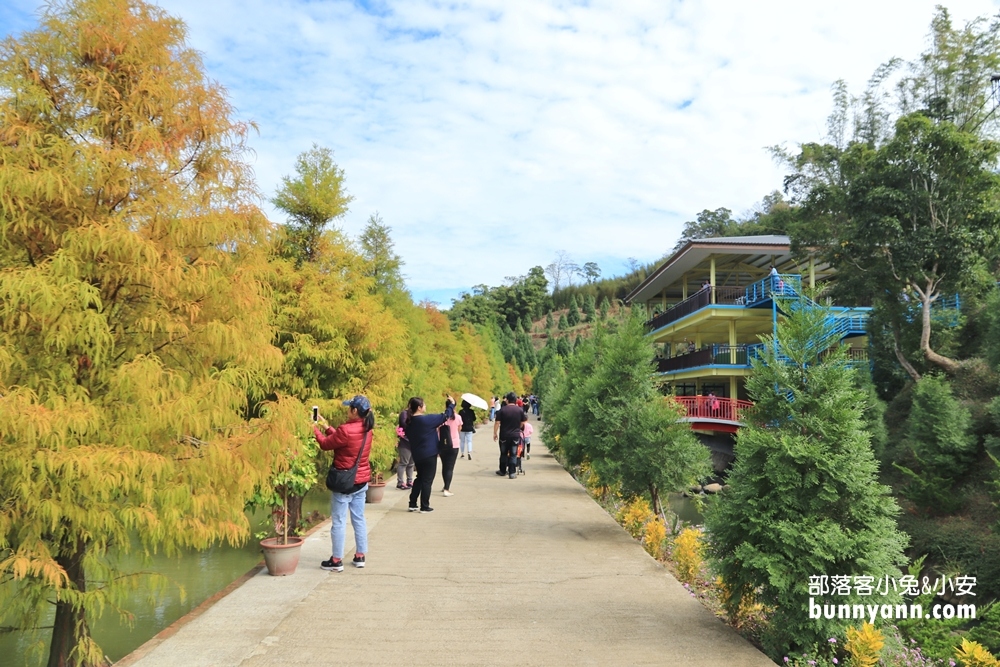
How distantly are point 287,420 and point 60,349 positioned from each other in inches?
60.3

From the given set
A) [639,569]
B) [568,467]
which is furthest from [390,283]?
[639,569]

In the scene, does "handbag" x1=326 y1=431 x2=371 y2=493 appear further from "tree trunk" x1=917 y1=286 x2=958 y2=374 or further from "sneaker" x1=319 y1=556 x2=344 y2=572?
"tree trunk" x1=917 y1=286 x2=958 y2=374

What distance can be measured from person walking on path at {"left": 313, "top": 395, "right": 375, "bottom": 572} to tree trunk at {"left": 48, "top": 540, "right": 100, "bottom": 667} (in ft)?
7.60

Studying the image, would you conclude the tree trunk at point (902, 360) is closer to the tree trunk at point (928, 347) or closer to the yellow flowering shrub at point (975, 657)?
the tree trunk at point (928, 347)

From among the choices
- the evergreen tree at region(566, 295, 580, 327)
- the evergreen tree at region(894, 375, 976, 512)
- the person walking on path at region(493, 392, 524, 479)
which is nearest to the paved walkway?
the person walking on path at region(493, 392, 524, 479)

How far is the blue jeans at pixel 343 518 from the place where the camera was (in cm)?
667

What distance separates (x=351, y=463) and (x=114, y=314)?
2.77 metres

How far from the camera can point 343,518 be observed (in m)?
6.72

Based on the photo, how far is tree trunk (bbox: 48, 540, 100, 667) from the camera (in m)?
4.60

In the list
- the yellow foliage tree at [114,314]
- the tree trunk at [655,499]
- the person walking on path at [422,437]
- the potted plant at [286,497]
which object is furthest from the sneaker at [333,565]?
the tree trunk at [655,499]

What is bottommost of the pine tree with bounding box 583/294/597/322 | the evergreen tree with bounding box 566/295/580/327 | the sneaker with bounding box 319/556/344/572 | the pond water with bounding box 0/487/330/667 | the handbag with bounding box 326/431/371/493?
the pond water with bounding box 0/487/330/667

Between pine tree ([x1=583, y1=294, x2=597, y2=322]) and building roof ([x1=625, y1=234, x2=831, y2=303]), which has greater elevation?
pine tree ([x1=583, y1=294, x2=597, y2=322])

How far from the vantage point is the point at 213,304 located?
4934mm

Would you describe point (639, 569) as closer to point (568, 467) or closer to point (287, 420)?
point (287, 420)
